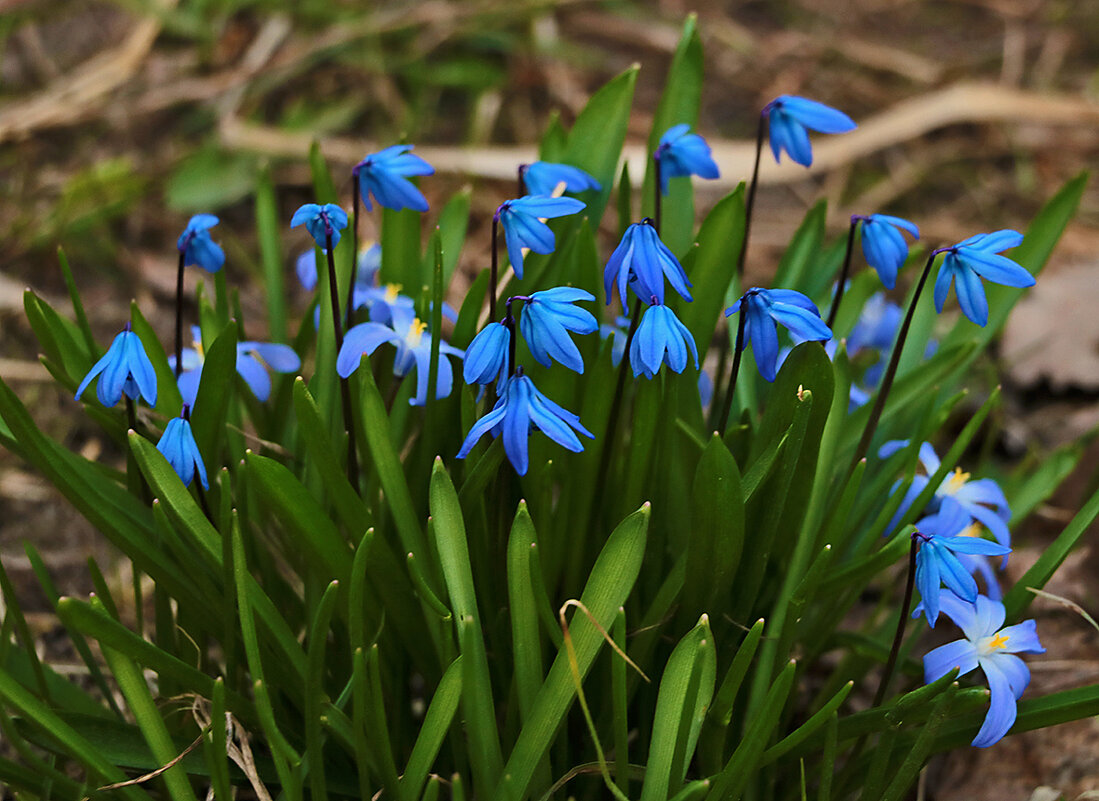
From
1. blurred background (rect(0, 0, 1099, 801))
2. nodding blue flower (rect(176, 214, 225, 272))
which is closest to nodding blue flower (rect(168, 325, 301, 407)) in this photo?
nodding blue flower (rect(176, 214, 225, 272))

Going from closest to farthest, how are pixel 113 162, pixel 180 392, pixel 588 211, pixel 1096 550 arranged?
1. pixel 180 392
2. pixel 588 211
3. pixel 1096 550
4. pixel 113 162

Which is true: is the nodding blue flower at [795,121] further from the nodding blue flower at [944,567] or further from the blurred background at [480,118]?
the blurred background at [480,118]

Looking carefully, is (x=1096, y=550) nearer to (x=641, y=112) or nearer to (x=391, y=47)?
(x=641, y=112)

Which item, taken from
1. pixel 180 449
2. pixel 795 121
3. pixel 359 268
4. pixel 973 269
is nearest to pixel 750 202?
pixel 795 121

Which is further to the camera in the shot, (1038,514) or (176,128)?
(176,128)

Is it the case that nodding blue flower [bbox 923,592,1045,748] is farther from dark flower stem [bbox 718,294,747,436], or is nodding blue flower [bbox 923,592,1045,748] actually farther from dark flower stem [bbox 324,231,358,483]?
dark flower stem [bbox 324,231,358,483]

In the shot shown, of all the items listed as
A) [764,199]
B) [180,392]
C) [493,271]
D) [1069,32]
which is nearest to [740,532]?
[493,271]

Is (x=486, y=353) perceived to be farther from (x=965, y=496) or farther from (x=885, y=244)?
(x=965, y=496)
